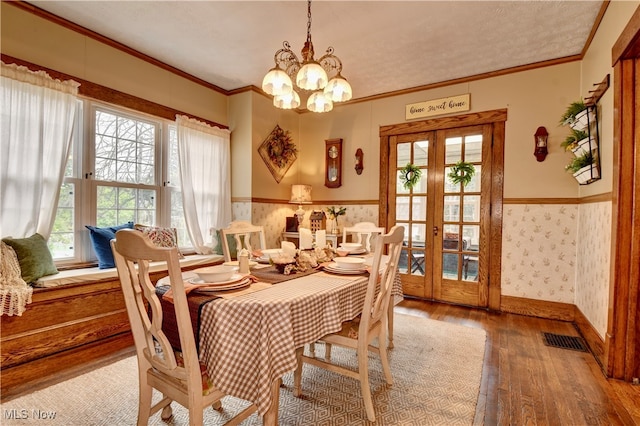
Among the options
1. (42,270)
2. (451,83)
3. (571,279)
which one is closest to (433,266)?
(571,279)

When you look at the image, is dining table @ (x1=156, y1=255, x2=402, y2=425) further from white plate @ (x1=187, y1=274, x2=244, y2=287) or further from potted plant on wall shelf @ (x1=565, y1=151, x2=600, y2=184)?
potted plant on wall shelf @ (x1=565, y1=151, x2=600, y2=184)

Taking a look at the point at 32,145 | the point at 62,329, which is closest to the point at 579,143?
the point at 62,329

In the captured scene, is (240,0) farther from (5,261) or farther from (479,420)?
(479,420)

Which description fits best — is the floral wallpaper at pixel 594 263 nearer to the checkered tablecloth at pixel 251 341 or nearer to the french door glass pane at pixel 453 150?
the french door glass pane at pixel 453 150

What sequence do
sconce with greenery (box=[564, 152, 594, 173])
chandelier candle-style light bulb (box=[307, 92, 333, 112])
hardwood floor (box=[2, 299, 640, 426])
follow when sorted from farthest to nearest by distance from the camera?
sconce with greenery (box=[564, 152, 594, 173]) < chandelier candle-style light bulb (box=[307, 92, 333, 112]) < hardwood floor (box=[2, 299, 640, 426])

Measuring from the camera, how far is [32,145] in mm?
2611

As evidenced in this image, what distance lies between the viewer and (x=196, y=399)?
1.25m

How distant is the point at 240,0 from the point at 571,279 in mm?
4113

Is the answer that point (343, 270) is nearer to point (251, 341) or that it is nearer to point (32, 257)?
point (251, 341)

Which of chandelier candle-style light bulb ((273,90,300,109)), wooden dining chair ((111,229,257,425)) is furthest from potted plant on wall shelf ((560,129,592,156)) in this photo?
wooden dining chair ((111,229,257,425))

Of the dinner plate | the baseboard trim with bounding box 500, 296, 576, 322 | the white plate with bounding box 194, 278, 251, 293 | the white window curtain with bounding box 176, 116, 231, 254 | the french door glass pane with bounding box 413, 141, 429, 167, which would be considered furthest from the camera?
the french door glass pane with bounding box 413, 141, 429, 167

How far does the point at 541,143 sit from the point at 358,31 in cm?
227

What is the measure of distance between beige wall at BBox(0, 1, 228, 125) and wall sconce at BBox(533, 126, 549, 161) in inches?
153

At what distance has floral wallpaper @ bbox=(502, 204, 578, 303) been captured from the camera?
11.0 feet
